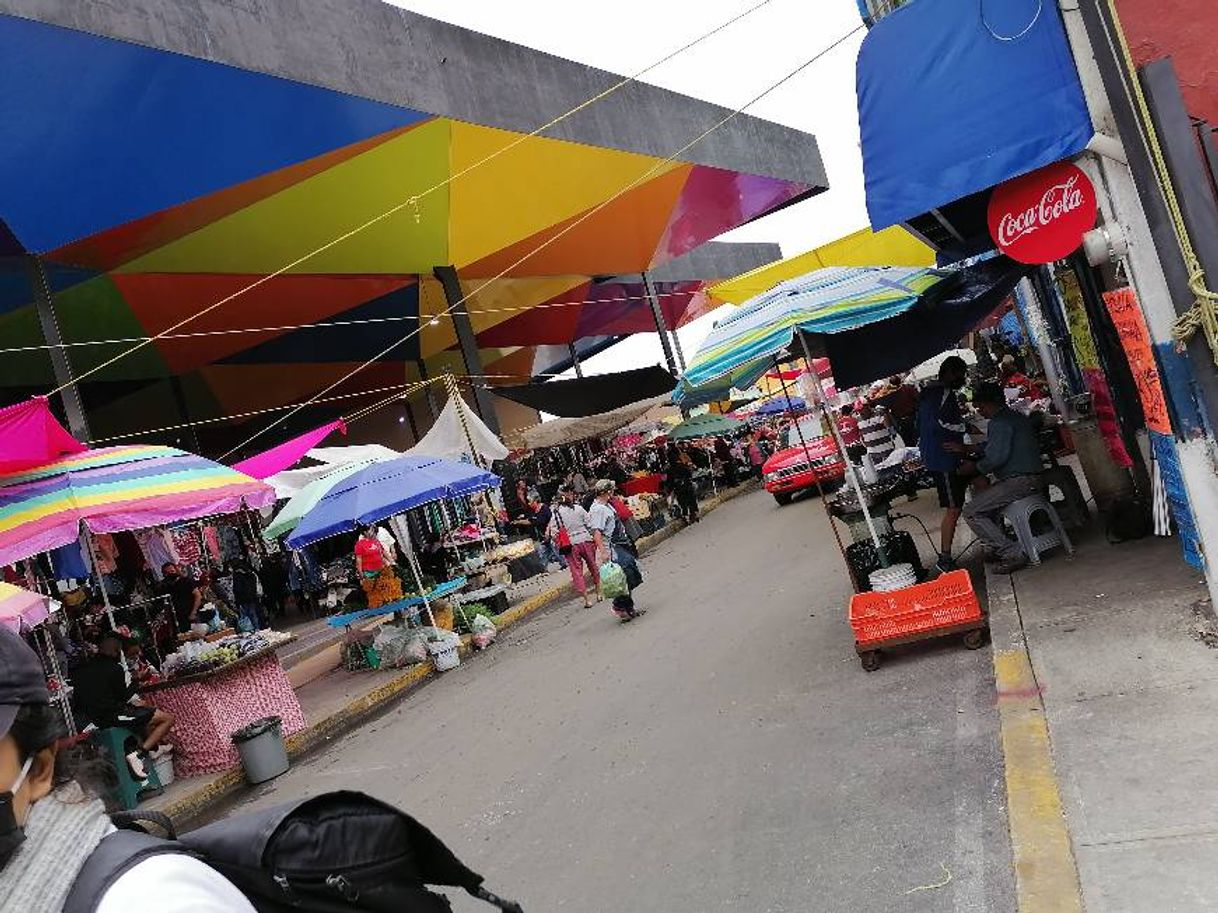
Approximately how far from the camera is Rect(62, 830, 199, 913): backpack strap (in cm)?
134

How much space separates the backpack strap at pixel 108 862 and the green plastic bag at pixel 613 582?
10.5 meters

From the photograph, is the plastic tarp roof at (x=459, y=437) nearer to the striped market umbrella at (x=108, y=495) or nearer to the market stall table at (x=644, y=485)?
the striped market umbrella at (x=108, y=495)

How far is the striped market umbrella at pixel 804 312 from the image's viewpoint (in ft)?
22.3

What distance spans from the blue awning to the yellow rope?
0.97ft

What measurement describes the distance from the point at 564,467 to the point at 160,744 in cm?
2384

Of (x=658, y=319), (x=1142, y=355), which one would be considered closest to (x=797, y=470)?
(x=658, y=319)

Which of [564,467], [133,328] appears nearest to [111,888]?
[133,328]

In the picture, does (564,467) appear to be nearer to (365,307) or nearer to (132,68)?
(365,307)

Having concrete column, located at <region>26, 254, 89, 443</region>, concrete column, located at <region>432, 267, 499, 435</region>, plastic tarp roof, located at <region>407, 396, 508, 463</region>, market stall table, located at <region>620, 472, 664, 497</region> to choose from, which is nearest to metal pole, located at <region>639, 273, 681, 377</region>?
market stall table, located at <region>620, 472, 664, 497</region>

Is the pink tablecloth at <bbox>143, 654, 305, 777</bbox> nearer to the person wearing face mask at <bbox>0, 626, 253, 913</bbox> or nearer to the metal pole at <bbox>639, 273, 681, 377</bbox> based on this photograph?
the person wearing face mask at <bbox>0, 626, 253, 913</bbox>

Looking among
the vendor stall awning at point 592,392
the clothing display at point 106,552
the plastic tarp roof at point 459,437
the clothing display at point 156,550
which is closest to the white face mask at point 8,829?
the clothing display at point 106,552

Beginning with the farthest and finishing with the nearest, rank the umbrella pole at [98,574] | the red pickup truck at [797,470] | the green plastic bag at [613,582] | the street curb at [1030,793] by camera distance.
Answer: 1. the red pickup truck at [797,470]
2. the green plastic bag at [613,582]
3. the umbrella pole at [98,574]
4. the street curb at [1030,793]

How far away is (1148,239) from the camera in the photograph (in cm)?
518

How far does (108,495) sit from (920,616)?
6400mm
